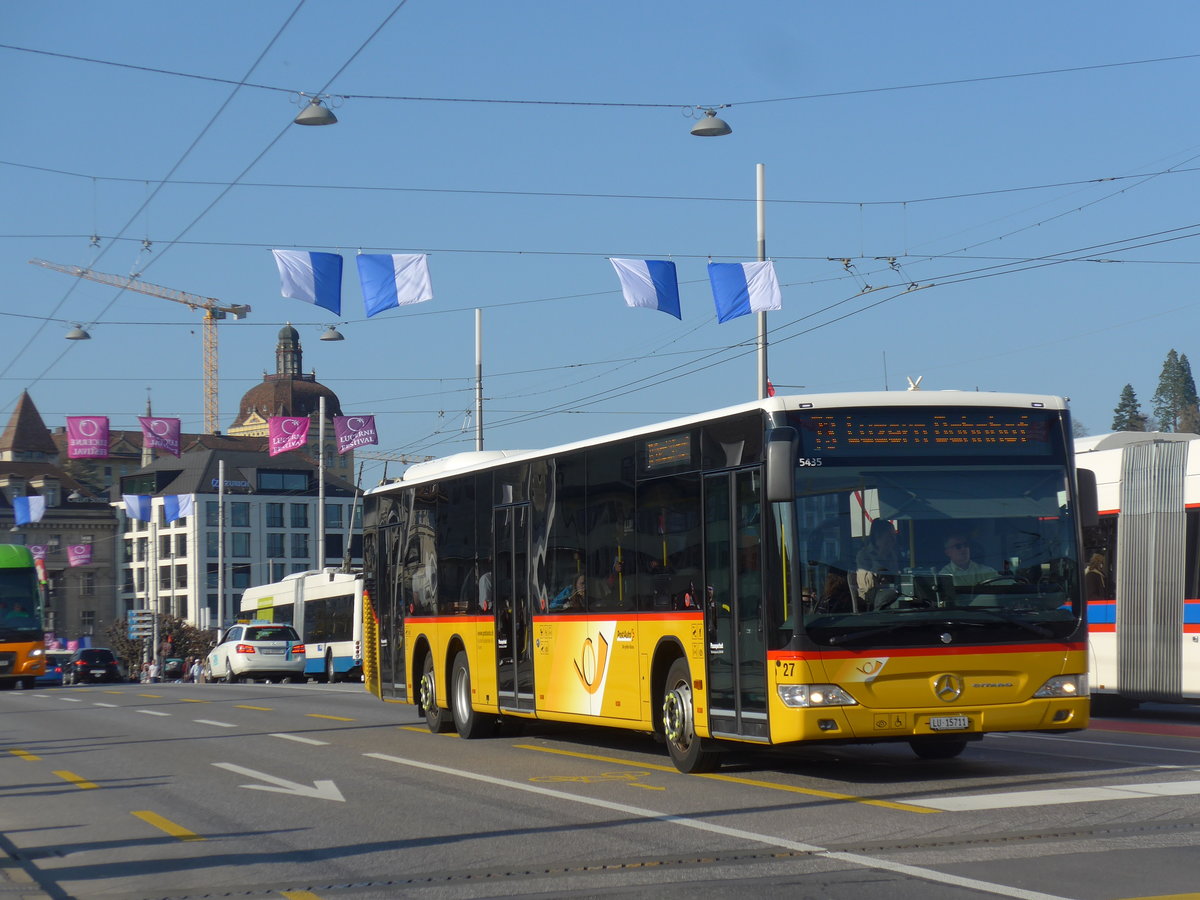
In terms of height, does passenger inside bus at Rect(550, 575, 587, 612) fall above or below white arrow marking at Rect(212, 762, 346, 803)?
above

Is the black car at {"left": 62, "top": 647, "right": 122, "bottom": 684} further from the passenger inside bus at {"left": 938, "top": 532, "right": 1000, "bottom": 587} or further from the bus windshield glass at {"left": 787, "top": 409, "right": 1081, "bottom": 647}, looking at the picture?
the passenger inside bus at {"left": 938, "top": 532, "right": 1000, "bottom": 587}

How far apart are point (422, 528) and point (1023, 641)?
9706mm

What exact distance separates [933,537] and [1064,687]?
156 cm

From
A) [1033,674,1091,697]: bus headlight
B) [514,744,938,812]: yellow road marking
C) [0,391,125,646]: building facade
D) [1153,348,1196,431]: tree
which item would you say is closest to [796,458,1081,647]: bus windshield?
[1033,674,1091,697]: bus headlight

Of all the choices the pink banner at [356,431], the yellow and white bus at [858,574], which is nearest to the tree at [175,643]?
the pink banner at [356,431]

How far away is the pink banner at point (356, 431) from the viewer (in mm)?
48531

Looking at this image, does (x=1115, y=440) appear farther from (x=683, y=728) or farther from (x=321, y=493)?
(x=321, y=493)

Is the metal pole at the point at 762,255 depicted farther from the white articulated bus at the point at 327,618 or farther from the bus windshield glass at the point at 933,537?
the white articulated bus at the point at 327,618

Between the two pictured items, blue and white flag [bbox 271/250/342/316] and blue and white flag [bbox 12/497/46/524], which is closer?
blue and white flag [bbox 271/250/342/316]

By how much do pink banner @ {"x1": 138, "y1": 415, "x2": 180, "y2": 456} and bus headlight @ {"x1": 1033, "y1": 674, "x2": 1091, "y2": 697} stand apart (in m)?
44.1

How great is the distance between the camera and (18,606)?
44.2 metres

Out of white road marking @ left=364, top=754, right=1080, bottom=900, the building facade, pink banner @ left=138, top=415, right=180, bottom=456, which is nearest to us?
white road marking @ left=364, top=754, right=1080, bottom=900

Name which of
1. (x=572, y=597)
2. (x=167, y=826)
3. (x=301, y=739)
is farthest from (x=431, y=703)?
(x=167, y=826)

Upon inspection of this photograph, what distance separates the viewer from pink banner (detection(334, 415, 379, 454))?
48531 millimetres
